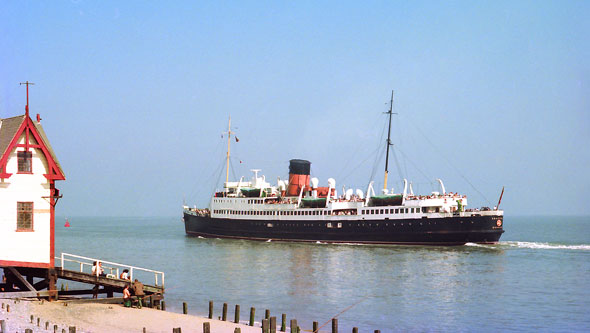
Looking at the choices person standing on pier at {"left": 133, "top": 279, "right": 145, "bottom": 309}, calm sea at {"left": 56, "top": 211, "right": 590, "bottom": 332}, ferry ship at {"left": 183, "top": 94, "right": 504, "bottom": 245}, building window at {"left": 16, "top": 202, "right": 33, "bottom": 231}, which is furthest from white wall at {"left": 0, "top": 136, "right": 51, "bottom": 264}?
ferry ship at {"left": 183, "top": 94, "right": 504, "bottom": 245}

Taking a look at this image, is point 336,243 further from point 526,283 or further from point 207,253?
point 526,283

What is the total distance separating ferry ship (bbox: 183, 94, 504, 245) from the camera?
217ft

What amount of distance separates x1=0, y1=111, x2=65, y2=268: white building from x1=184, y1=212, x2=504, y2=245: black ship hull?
153ft

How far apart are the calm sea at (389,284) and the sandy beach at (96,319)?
18.9 feet

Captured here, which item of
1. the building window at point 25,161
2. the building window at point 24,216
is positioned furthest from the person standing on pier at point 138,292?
the building window at point 25,161

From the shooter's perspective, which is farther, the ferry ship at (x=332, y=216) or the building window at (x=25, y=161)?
the ferry ship at (x=332, y=216)

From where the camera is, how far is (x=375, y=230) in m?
69.8

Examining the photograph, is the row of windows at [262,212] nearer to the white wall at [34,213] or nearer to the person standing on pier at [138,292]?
the person standing on pier at [138,292]

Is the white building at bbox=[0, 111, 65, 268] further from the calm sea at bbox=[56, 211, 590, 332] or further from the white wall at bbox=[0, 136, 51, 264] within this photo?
the calm sea at bbox=[56, 211, 590, 332]

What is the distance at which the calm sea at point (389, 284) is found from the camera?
3180 cm

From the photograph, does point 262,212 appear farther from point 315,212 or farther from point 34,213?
point 34,213

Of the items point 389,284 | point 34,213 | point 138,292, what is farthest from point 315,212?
point 34,213

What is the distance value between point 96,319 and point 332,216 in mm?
50995

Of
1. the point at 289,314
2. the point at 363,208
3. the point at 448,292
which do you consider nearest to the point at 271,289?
the point at 289,314
